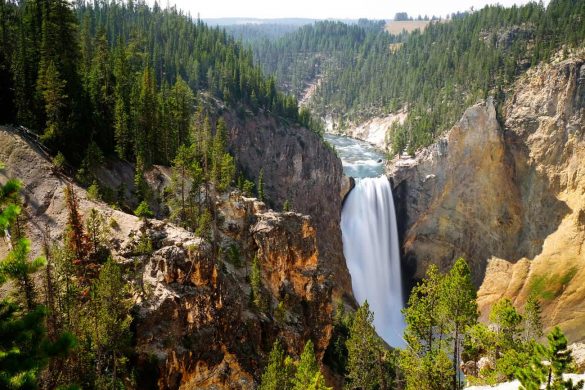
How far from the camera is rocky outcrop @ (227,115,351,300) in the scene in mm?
92188

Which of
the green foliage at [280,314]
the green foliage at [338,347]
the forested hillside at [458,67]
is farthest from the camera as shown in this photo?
the forested hillside at [458,67]

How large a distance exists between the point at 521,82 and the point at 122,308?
8229 cm

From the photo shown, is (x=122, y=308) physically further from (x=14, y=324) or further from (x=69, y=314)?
(x=14, y=324)

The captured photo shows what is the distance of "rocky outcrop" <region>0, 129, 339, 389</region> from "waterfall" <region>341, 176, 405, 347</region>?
1470 inches

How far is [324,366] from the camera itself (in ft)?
171

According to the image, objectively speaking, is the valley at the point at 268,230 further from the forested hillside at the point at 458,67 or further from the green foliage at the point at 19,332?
the forested hillside at the point at 458,67

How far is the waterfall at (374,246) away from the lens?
83938 millimetres

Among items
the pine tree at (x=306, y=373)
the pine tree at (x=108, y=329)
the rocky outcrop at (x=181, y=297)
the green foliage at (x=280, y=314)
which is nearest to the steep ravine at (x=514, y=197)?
the green foliage at (x=280, y=314)

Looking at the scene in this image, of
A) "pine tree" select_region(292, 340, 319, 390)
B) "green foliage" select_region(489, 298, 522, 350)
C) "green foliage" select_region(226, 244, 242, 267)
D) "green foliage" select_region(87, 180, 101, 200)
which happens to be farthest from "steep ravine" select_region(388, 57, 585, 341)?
"green foliage" select_region(87, 180, 101, 200)

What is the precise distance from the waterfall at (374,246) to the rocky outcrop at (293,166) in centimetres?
315

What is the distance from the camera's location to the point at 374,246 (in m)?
87.6

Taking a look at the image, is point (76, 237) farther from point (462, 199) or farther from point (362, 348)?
point (462, 199)

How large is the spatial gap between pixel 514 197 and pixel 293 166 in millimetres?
42300

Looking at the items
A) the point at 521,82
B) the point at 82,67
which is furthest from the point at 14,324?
the point at 521,82
